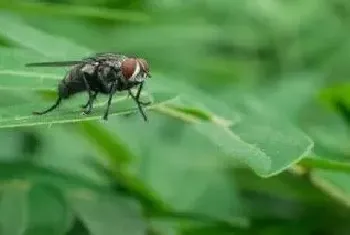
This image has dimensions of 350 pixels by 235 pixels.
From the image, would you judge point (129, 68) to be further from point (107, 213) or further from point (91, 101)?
point (107, 213)

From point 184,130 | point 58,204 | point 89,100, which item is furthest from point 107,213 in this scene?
point 184,130

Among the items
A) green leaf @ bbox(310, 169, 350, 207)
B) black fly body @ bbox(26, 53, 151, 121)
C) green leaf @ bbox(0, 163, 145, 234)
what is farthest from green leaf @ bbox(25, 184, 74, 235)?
green leaf @ bbox(310, 169, 350, 207)

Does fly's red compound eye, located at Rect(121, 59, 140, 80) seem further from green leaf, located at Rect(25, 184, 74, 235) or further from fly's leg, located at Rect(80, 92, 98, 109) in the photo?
green leaf, located at Rect(25, 184, 74, 235)

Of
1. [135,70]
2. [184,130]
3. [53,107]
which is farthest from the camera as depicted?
[184,130]

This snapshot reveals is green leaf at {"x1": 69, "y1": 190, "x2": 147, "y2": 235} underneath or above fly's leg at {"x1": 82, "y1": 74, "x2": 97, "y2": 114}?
underneath

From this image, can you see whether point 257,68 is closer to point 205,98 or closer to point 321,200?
point 321,200

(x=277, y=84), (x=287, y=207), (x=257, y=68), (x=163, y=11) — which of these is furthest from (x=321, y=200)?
(x=257, y=68)
